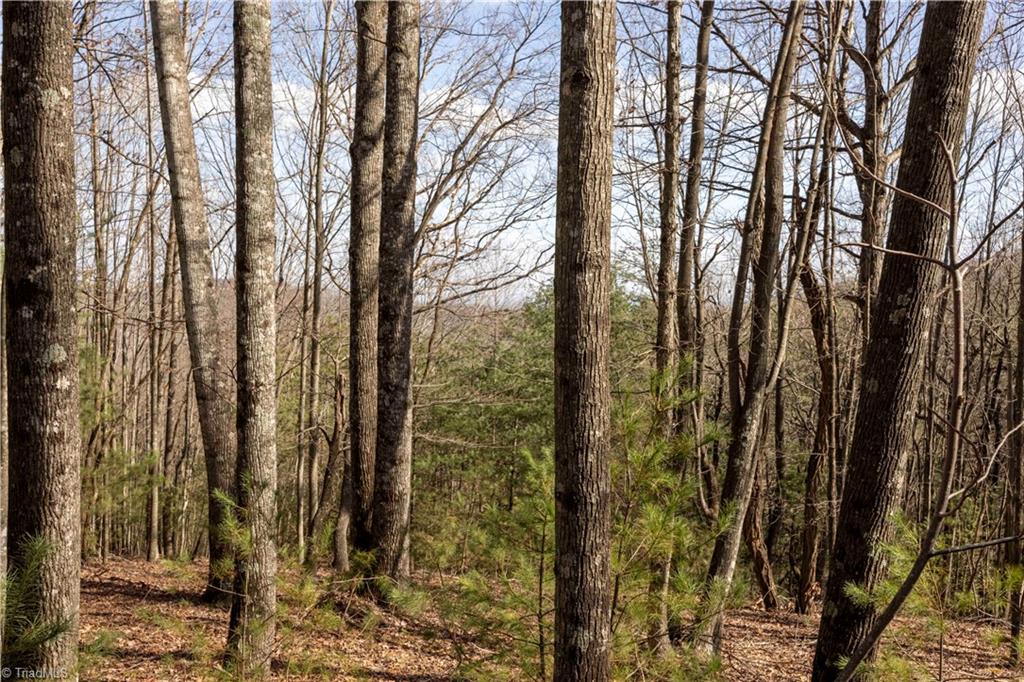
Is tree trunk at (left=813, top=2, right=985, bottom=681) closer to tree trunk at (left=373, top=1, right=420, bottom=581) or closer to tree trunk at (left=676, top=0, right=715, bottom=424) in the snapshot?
tree trunk at (left=676, top=0, right=715, bottom=424)

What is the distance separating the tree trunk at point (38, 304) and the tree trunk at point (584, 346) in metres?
2.23

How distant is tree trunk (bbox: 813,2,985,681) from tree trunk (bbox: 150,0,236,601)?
4664mm

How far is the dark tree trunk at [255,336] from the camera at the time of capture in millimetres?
4324

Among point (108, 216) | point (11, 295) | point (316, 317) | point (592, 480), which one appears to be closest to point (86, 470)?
point (316, 317)

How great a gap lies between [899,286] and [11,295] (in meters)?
4.15

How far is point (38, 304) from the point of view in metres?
3.40

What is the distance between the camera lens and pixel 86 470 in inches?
344

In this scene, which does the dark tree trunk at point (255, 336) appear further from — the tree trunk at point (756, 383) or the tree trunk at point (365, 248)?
the tree trunk at point (756, 383)

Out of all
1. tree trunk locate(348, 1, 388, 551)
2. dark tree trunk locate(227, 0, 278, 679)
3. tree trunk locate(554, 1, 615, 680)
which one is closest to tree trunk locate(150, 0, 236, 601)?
tree trunk locate(348, 1, 388, 551)

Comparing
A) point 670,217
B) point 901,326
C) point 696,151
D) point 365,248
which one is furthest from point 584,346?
point 365,248

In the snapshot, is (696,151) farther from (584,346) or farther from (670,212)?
(584,346)

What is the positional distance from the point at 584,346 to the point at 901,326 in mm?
1720

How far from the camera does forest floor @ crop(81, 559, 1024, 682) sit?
448cm

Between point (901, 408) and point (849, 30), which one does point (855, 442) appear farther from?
point (849, 30)
